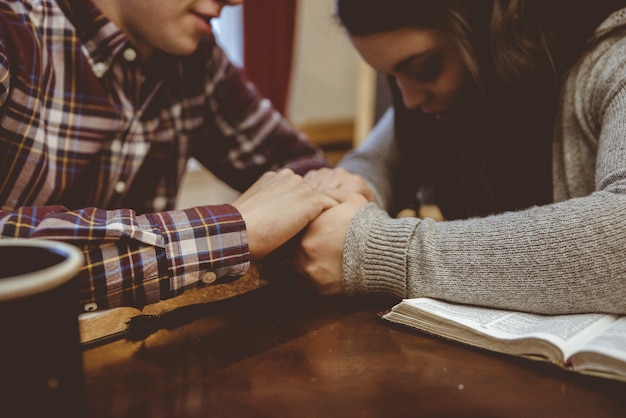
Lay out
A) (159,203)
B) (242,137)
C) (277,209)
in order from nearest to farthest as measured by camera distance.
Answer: (277,209)
(159,203)
(242,137)

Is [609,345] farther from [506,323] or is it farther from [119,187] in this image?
[119,187]

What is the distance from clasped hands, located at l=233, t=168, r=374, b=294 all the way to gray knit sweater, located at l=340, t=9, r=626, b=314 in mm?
23

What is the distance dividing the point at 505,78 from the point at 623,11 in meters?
0.20

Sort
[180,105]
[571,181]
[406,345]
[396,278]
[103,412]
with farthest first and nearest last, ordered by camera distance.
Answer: [180,105], [571,181], [396,278], [406,345], [103,412]

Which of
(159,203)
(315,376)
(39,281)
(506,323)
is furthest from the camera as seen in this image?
(159,203)

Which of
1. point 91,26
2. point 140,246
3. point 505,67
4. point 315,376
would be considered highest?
point 91,26

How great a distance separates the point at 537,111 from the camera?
0.99 meters

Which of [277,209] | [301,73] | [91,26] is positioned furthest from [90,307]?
[301,73]

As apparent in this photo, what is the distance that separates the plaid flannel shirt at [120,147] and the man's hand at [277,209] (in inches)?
1.3

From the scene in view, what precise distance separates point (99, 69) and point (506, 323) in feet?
2.72

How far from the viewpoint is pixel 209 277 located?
29.9 inches

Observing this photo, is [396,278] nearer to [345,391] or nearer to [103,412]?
[345,391]

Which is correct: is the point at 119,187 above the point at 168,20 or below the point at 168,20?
below

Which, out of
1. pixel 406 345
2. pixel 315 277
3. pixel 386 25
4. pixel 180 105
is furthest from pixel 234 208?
pixel 180 105
